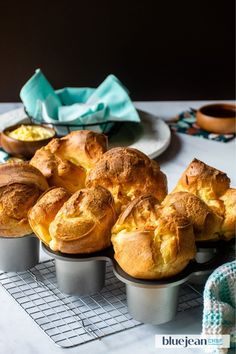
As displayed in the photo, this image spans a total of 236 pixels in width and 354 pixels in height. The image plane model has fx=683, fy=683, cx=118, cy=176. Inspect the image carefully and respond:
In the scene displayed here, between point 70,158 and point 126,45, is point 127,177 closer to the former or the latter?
point 70,158

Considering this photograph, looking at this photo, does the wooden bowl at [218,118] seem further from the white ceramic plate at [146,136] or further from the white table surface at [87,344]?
the white table surface at [87,344]

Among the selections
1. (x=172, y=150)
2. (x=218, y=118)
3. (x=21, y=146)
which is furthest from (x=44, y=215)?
(x=218, y=118)

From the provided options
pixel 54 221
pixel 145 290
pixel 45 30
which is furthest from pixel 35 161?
pixel 45 30

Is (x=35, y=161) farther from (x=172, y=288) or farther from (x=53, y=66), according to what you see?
(x=53, y=66)

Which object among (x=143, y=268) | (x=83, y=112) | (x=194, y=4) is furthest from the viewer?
(x=194, y=4)

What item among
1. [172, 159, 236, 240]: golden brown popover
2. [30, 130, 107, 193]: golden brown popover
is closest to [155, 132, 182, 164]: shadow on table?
[30, 130, 107, 193]: golden brown popover

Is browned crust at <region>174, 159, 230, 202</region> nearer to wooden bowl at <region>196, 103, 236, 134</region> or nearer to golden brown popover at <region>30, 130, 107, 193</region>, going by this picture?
golden brown popover at <region>30, 130, 107, 193</region>
